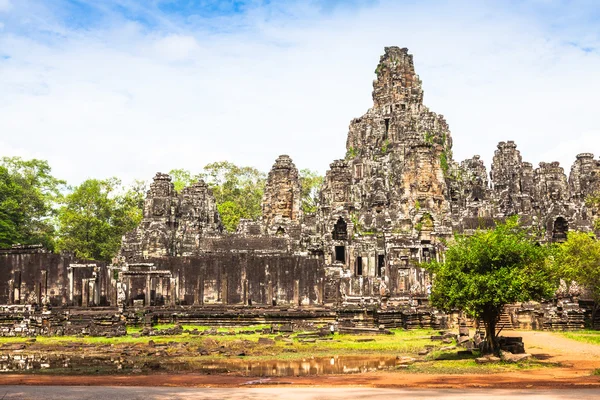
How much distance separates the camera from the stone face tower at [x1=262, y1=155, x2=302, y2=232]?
66.4m

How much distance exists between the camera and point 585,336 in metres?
31.3

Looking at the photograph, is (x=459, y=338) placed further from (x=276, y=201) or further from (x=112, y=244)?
(x=112, y=244)

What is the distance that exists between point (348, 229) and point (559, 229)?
626 inches

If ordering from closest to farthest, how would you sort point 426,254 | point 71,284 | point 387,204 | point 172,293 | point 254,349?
point 254,349
point 71,284
point 172,293
point 426,254
point 387,204

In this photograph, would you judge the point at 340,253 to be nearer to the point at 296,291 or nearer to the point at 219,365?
the point at 296,291

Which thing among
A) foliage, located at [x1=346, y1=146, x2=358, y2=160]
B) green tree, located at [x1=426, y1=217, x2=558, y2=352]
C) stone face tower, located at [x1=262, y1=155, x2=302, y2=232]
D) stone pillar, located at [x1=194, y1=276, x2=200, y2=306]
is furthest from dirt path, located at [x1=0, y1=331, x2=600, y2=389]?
foliage, located at [x1=346, y1=146, x2=358, y2=160]

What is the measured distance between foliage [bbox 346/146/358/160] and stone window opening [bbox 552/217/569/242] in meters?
27.9

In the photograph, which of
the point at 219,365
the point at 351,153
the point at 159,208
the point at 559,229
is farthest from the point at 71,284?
the point at 351,153

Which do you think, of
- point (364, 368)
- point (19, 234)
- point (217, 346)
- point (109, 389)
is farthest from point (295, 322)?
point (19, 234)

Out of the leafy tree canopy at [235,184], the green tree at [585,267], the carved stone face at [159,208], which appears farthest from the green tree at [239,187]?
the green tree at [585,267]

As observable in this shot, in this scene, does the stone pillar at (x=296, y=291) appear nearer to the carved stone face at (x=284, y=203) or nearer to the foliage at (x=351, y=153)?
the carved stone face at (x=284, y=203)

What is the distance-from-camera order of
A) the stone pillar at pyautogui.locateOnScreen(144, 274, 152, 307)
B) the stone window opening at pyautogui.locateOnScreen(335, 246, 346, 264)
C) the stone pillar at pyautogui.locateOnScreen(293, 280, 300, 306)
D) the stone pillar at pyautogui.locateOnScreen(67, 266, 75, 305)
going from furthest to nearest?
the stone window opening at pyautogui.locateOnScreen(335, 246, 346, 264) < the stone pillar at pyautogui.locateOnScreen(293, 280, 300, 306) < the stone pillar at pyautogui.locateOnScreen(144, 274, 152, 307) < the stone pillar at pyautogui.locateOnScreen(67, 266, 75, 305)

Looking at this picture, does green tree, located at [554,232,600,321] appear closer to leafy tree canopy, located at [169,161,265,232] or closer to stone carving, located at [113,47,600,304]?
stone carving, located at [113,47,600,304]

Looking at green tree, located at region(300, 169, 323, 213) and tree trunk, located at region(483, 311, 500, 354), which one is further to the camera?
green tree, located at region(300, 169, 323, 213)
